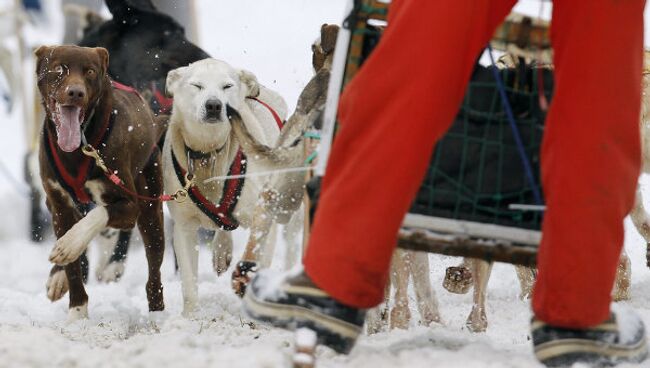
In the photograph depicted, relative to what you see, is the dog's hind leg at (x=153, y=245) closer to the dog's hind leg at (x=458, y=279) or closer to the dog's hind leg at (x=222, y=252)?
the dog's hind leg at (x=222, y=252)

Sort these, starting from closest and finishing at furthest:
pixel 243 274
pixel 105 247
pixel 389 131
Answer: pixel 389 131 < pixel 243 274 < pixel 105 247

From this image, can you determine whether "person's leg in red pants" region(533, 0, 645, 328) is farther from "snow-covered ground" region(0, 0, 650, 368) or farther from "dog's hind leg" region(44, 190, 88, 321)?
"dog's hind leg" region(44, 190, 88, 321)

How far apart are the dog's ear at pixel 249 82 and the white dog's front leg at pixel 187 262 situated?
80 cm

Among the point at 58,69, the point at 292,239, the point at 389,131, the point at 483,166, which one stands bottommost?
the point at 292,239

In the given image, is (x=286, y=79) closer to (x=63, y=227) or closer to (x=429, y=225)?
(x=63, y=227)

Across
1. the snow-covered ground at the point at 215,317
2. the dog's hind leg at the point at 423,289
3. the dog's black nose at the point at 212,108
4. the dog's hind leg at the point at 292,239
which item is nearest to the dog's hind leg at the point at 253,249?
the snow-covered ground at the point at 215,317

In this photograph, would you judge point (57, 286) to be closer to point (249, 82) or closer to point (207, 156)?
point (207, 156)

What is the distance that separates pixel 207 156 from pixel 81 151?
1057 mm

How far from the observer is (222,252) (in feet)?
20.5

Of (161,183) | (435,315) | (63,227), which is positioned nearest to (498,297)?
(435,315)

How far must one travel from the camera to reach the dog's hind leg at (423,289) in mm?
4672

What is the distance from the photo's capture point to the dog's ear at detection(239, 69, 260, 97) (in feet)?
18.5

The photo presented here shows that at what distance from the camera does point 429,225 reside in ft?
7.29

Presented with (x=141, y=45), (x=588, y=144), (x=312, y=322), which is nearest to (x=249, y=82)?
(x=141, y=45)
